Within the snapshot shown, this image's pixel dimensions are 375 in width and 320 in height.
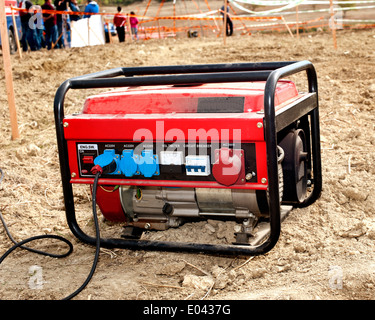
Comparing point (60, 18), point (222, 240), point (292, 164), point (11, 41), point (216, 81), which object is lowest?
point (222, 240)

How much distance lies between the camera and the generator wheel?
9.60 feet

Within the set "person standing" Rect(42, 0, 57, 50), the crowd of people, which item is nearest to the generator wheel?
the crowd of people

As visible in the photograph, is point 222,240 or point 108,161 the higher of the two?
point 108,161

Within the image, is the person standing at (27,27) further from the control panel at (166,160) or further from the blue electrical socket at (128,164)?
the blue electrical socket at (128,164)

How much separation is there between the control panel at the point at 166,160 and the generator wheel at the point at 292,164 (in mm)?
503

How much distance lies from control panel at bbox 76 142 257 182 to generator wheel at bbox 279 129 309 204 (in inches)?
19.8

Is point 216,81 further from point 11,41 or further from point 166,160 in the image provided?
point 11,41

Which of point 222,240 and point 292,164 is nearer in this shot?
point 292,164

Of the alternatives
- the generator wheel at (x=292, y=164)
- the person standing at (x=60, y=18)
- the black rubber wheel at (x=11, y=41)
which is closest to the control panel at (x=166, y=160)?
the generator wheel at (x=292, y=164)

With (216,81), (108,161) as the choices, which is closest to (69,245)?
(108,161)

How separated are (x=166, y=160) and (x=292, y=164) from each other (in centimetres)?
76

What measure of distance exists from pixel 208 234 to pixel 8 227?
143cm

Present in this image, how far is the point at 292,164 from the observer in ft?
9.60

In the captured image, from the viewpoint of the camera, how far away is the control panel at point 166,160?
8.14 feet
